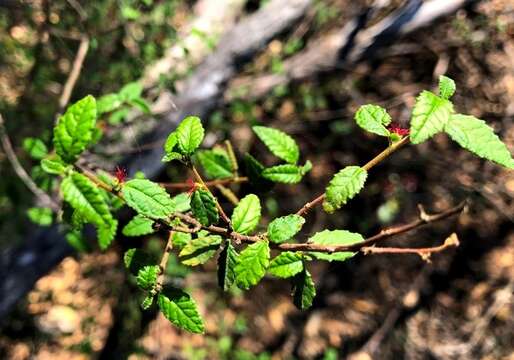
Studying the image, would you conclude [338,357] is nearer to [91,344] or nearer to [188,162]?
[91,344]

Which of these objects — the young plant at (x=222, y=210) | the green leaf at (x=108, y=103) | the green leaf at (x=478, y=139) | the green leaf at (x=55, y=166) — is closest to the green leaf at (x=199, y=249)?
the young plant at (x=222, y=210)

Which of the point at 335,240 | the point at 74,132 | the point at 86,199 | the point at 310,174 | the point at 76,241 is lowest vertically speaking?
the point at 310,174

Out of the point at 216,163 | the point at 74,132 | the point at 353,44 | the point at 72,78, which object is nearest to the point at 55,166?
the point at 74,132

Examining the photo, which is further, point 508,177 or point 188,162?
point 508,177

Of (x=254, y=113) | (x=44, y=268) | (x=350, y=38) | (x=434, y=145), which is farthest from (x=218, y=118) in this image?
(x=434, y=145)

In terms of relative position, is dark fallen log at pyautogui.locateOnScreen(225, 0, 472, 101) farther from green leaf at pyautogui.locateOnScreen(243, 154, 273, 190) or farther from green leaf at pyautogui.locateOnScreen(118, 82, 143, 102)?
green leaf at pyautogui.locateOnScreen(243, 154, 273, 190)

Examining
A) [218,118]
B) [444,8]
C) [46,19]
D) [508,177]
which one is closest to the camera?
[46,19]

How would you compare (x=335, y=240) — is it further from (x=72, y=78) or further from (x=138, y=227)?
(x=72, y=78)
